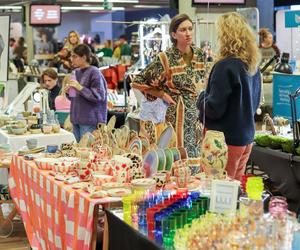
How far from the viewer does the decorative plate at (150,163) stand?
3.22 m

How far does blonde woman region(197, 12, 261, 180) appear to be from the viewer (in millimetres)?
3623

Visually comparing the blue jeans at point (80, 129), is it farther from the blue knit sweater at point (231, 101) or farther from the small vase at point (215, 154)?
the small vase at point (215, 154)

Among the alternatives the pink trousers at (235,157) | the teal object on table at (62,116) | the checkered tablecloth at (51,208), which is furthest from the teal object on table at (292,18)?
the checkered tablecloth at (51,208)

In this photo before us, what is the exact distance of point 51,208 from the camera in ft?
11.2

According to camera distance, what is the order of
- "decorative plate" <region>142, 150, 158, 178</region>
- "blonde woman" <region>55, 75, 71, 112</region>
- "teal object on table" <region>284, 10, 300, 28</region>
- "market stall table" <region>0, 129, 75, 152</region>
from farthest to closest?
"teal object on table" <region>284, 10, 300, 28</region> < "blonde woman" <region>55, 75, 71, 112</region> < "market stall table" <region>0, 129, 75, 152</region> < "decorative plate" <region>142, 150, 158, 178</region>

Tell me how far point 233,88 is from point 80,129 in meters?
2.55

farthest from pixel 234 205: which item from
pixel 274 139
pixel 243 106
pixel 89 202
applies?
pixel 274 139

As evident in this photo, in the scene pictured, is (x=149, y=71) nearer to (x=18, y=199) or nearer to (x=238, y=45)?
(x=238, y=45)

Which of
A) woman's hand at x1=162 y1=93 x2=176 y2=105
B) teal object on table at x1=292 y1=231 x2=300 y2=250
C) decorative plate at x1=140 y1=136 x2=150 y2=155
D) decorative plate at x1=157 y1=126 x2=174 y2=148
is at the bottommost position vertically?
teal object on table at x1=292 y1=231 x2=300 y2=250

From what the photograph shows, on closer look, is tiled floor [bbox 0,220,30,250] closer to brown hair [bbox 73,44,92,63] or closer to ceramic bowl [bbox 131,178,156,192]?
brown hair [bbox 73,44,92,63]

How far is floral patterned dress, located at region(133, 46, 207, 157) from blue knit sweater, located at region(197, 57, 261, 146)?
0.40 m

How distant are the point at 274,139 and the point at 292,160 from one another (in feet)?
1.10

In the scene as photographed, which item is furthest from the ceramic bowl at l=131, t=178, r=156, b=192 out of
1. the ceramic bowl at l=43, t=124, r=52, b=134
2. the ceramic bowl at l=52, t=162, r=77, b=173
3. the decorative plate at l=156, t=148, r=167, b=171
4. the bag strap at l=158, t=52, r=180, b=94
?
the ceramic bowl at l=43, t=124, r=52, b=134

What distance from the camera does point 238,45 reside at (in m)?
3.64
